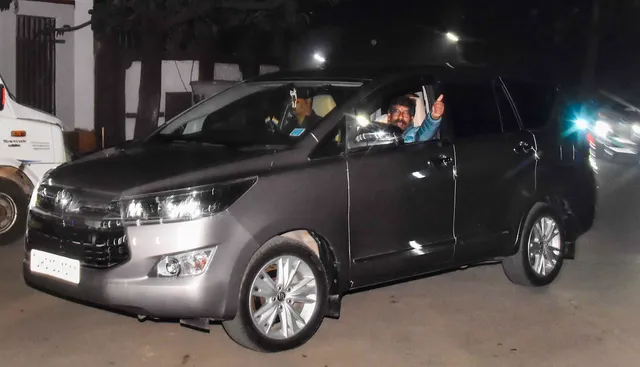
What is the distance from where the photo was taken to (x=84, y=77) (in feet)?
46.2

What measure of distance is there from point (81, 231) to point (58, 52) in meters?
9.31

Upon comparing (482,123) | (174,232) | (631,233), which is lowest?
(631,233)

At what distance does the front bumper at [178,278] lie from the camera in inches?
200

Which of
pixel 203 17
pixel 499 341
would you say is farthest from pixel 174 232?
pixel 203 17

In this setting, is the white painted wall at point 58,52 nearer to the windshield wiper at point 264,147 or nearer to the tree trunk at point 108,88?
the tree trunk at point 108,88

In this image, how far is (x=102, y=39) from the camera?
14.0 metres

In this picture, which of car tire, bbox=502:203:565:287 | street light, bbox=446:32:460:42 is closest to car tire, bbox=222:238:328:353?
car tire, bbox=502:203:565:287

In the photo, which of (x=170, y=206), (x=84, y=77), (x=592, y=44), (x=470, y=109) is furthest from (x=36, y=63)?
(x=592, y=44)

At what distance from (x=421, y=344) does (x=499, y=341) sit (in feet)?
1.78

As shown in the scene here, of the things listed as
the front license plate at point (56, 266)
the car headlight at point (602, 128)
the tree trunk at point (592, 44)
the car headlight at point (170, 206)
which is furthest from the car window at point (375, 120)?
the tree trunk at point (592, 44)

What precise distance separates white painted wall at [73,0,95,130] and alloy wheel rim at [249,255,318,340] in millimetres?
9313

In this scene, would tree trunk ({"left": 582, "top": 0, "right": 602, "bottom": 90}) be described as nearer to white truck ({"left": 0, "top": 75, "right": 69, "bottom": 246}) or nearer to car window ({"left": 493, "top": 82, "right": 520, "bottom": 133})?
car window ({"left": 493, "top": 82, "right": 520, "bottom": 133})

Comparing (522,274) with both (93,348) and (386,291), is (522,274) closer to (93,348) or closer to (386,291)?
(386,291)

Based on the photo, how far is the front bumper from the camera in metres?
5.09
